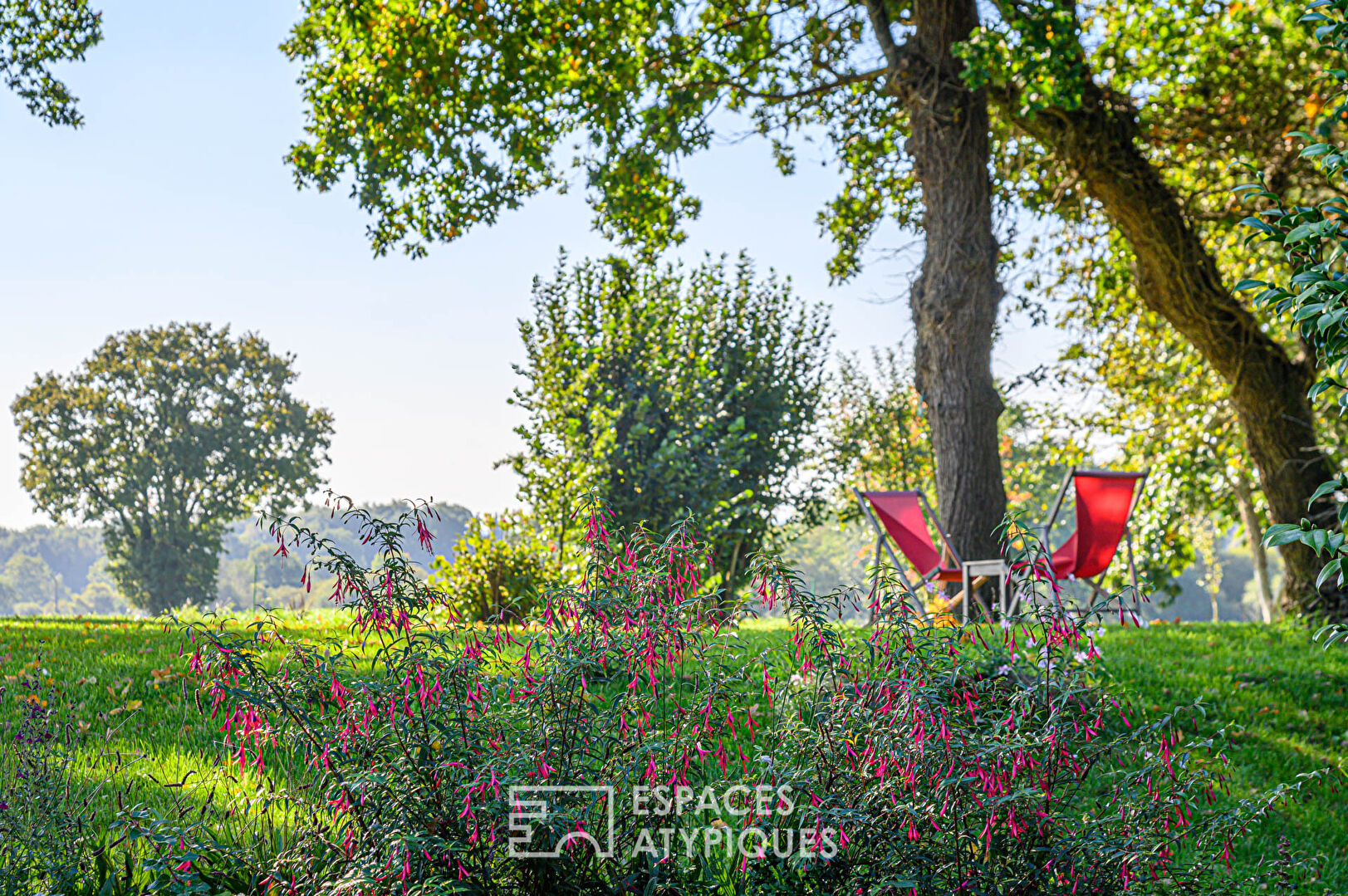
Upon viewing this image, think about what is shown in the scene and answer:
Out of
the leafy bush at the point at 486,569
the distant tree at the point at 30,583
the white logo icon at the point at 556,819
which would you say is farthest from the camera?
the distant tree at the point at 30,583

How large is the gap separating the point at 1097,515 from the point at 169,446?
32135mm

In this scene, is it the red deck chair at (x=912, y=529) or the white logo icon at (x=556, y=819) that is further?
the red deck chair at (x=912, y=529)

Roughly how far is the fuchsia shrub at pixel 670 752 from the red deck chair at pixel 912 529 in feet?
13.8

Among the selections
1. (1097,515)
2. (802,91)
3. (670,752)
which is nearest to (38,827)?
(670,752)

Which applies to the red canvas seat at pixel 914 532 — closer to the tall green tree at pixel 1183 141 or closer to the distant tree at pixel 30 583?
the tall green tree at pixel 1183 141

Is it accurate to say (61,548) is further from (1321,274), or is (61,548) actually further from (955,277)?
(1321,274)

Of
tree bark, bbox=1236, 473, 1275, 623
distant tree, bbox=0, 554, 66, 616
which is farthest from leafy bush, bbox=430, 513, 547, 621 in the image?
distant tree, bbox=0, 554, 66, 616

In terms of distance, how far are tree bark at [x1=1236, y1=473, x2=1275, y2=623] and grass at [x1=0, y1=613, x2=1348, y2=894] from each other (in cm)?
390

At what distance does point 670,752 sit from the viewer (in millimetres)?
2172

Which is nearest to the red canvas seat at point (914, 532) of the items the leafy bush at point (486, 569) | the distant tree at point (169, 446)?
the leafy bush at point (486, 569)

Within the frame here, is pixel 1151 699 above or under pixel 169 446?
under

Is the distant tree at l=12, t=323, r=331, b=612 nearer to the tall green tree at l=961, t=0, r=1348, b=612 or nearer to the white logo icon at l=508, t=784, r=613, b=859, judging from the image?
the tall green tree at l=961, t=0, r=1348, b=612

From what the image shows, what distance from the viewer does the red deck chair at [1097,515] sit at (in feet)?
21.6

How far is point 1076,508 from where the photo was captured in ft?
A: 21.9
